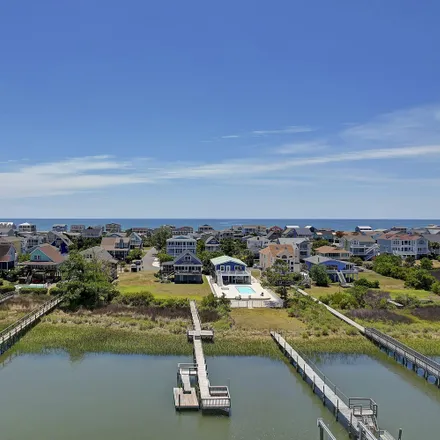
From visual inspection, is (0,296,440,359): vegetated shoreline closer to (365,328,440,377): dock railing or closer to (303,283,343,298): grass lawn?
(365,328,440,377): dock railing

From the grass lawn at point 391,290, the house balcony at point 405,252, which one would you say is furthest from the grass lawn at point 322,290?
the house balcony at point 405,252

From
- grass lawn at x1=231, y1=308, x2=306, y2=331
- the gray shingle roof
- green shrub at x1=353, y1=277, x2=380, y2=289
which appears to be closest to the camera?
grass lawn at x1=231, y1=308, x2=306, y2=331

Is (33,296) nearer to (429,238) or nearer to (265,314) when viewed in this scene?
(265,314)

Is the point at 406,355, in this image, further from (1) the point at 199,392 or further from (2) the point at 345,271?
(2) the point at 345,271

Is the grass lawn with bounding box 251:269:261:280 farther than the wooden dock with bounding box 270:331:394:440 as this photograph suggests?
Yes

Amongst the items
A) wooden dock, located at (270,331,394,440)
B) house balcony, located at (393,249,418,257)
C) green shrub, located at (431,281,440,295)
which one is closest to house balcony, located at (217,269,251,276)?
green shrub, located at (431,281,440,295)

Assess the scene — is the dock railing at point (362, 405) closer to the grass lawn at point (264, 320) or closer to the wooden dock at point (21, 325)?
the grass lawn at point (264, 320)
